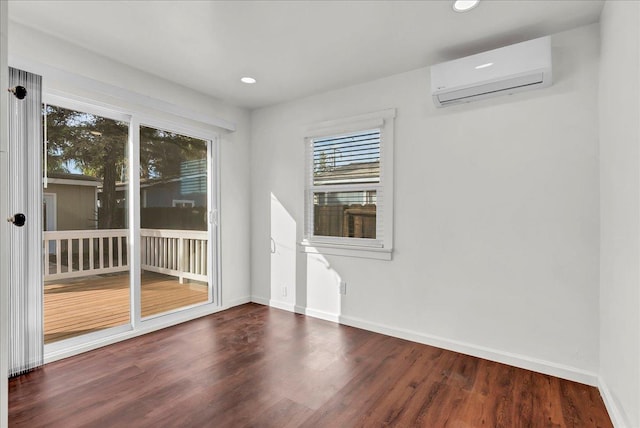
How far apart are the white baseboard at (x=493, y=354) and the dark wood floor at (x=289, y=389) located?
59 mm

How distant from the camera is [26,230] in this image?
2.32 meters

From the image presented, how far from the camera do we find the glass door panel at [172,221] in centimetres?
323

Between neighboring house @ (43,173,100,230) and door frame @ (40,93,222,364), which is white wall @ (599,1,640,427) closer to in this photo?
door frame @ (40,93,222,364)

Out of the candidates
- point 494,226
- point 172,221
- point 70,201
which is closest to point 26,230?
point 70,201

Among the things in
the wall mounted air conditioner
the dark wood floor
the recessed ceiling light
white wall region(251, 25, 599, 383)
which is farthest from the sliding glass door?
the recessed ceiling light

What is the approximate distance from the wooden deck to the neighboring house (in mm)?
474

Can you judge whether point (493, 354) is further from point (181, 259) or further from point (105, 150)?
point (105, 150)

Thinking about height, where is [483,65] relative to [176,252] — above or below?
above

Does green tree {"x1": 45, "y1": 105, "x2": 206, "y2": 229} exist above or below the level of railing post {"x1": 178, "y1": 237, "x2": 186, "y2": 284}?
above

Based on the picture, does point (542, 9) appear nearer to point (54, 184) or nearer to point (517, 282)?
point (517, 282)

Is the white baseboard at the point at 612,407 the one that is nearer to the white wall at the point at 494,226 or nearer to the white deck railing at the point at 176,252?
the white wall at the point at 494,226

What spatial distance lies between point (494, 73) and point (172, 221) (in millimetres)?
3178

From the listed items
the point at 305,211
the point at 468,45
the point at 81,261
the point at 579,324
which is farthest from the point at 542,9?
the point at 81,261

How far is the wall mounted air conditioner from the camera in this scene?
2.27 metres
